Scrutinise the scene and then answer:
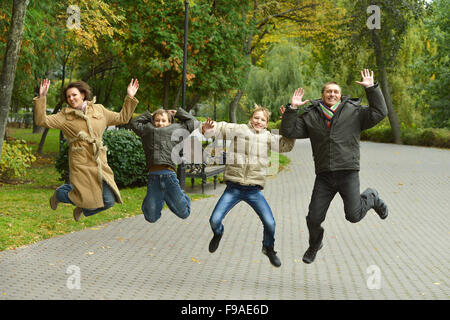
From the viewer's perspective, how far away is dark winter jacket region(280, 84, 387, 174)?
650 centimetres

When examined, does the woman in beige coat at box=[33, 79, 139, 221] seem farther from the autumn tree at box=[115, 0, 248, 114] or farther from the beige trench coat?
the autumn tree at box=[115, 0, 248, 114]

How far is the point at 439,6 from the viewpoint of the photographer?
41.2 meters

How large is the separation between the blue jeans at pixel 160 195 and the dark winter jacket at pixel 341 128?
139 cm

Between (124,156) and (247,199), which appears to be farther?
(124,156)

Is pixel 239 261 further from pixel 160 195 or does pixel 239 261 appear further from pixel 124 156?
pixel 124 156

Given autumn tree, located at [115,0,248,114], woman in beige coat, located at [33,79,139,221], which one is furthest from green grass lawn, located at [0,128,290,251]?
woman in beige coat, located at [33,79,139,221]

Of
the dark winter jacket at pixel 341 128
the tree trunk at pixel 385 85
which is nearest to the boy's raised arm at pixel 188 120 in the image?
the dark winter jacket at pixel 341 128

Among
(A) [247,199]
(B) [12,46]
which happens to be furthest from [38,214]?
(A) [247,199]

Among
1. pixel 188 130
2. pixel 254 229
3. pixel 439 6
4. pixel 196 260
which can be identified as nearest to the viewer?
pixel 188 130

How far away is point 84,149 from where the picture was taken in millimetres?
6820

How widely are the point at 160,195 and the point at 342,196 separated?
2.01 metres

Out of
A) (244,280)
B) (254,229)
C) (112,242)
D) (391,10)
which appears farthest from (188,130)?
(391,10)

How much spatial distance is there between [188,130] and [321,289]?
4039mm

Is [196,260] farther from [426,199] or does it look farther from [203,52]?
[203,52]
